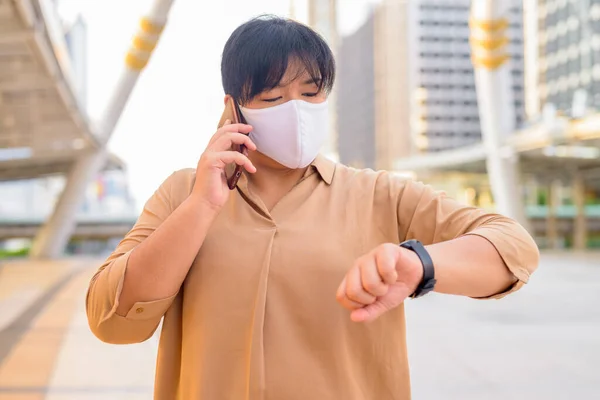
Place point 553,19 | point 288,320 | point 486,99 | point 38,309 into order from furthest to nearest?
point 553,19
point 486,99
point 38,309
point 288,320

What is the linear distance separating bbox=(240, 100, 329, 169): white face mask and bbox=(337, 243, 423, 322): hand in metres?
0.44

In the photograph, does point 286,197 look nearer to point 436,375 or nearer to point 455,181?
point 436,375

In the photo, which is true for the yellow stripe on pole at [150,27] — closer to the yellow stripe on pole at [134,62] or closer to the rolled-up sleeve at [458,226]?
the yellow stripe on pole at [134,62]

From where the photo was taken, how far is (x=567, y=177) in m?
32.4

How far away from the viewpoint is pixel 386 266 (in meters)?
0.96

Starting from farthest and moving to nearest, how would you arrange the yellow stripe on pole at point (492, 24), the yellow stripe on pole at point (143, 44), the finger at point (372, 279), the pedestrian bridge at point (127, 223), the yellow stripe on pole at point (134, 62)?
the pedestrian bridge at point (127, 223), the yellow stripe on pole at point (134, 62), the yellow stripe on pole at point (143, 44), the yellow stripe on pole at point (492, 24), the finger at point (372, 279)

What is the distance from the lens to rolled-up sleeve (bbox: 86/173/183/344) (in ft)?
4.03

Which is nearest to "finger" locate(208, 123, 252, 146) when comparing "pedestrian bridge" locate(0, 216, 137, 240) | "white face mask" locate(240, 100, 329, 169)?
"white face mask" locate(240, 100, 329, 169)

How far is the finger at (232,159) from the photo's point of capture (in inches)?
46.0

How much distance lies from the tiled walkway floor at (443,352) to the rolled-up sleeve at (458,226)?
3168 millimetres

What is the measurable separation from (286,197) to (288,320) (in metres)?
0.28

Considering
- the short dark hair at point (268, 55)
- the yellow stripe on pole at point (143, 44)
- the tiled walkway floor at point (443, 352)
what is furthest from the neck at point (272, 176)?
the yellow stripe on pole at point (143, 44)

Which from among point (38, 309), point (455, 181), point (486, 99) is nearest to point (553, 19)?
point (455, 181)

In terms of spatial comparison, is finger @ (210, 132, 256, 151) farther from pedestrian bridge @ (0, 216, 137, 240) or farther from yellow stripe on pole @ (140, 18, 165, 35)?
pedestrian bridge @ (0, 216, 137, 240)
